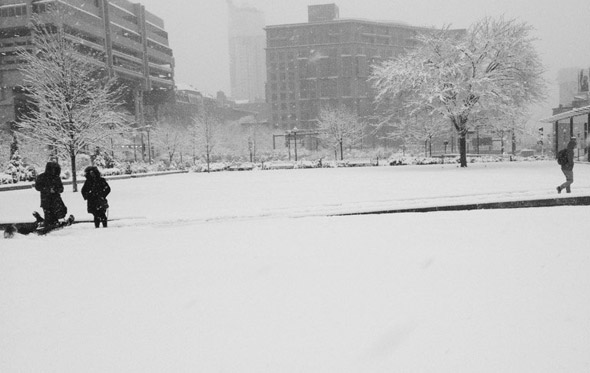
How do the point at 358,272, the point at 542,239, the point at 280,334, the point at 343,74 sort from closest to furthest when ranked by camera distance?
the point at 280,334 < the point at 358,272 < the point at 542,239 < the point at 343,74

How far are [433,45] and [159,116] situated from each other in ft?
206

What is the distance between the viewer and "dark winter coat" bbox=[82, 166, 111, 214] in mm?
9359

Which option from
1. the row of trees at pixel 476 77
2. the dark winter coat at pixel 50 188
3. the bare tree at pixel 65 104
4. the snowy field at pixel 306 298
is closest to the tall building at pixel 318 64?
the row of trees at pixel 476 77

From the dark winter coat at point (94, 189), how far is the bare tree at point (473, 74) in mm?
22131

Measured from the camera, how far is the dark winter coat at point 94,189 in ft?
30.7

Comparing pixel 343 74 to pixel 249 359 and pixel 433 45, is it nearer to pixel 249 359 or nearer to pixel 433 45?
pixel 433 45

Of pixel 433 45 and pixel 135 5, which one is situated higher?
pixel 135 5

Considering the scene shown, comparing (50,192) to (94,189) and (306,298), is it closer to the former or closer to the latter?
(94,189)

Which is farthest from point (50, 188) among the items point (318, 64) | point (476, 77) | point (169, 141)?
point (318, 64)

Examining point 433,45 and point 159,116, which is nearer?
point 433,45

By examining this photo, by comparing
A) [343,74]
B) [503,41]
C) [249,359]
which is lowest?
[249,359]

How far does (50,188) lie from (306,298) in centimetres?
699

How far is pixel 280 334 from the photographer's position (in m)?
3.91

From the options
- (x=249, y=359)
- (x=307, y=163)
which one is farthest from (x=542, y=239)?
(x=307, y=163)
